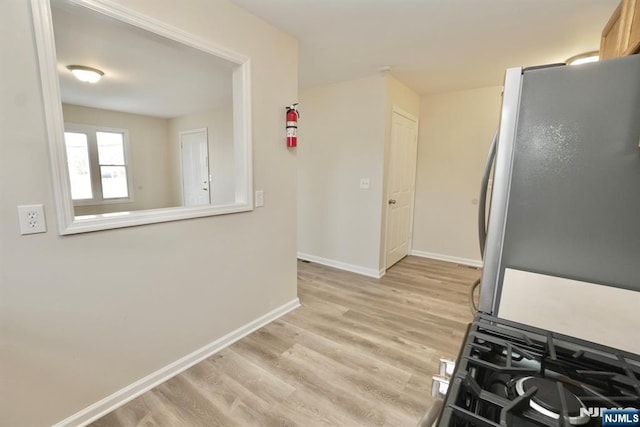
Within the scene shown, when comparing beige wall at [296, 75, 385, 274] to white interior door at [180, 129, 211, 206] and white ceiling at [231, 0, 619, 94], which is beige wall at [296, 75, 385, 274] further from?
white interior door at [180, 129, 211, 206]

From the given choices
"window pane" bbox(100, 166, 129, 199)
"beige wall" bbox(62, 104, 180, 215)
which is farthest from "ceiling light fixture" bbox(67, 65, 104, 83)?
"window pane" bbox(100, 166, 129, 199)

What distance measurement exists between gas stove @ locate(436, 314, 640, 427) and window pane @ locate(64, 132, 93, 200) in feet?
20.4

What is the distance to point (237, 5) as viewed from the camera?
1949mm

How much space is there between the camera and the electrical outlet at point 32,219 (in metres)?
1.24

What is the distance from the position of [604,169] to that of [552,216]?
0.64ft

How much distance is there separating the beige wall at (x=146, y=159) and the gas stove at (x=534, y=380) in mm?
6297

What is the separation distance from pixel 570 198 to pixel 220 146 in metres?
5.20

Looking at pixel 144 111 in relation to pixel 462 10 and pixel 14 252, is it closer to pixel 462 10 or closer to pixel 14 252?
pixel 14 252

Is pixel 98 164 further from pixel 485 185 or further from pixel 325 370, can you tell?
pixel 485 185

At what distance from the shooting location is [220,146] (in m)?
5.22

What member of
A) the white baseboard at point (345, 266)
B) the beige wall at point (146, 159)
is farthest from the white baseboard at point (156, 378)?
the beige wall at point (146, 159)

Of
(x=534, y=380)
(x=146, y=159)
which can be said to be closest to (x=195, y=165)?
(x=146, y=159)

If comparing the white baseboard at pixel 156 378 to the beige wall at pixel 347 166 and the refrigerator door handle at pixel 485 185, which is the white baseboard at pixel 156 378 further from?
the refrigerator door handle at pixel 485 185

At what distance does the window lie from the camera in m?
4.85
